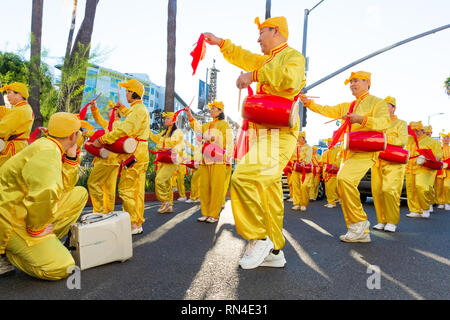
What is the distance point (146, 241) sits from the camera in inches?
160

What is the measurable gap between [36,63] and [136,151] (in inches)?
268

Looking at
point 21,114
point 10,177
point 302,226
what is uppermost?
point 21,114

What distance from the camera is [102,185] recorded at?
16.1 feet

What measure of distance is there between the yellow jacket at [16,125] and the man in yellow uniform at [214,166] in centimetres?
259

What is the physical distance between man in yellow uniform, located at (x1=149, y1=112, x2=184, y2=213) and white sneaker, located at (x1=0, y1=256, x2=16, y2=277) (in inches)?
154

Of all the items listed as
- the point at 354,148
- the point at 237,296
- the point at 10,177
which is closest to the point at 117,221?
the point at 10,177

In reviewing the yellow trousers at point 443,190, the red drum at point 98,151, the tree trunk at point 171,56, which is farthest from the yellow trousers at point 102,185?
the yellow trousers at point 443,190

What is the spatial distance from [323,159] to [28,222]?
9.59m

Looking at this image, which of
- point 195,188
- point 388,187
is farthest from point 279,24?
point 195,188

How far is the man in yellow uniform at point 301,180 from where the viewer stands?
26.8 ft

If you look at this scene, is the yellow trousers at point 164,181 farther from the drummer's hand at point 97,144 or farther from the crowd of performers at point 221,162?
the drummer's hand at point 97,144

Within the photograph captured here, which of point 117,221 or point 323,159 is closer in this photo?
point 117,221

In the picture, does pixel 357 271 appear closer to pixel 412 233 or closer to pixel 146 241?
pixel 146 241

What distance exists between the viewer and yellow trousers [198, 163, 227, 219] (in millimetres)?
5828
